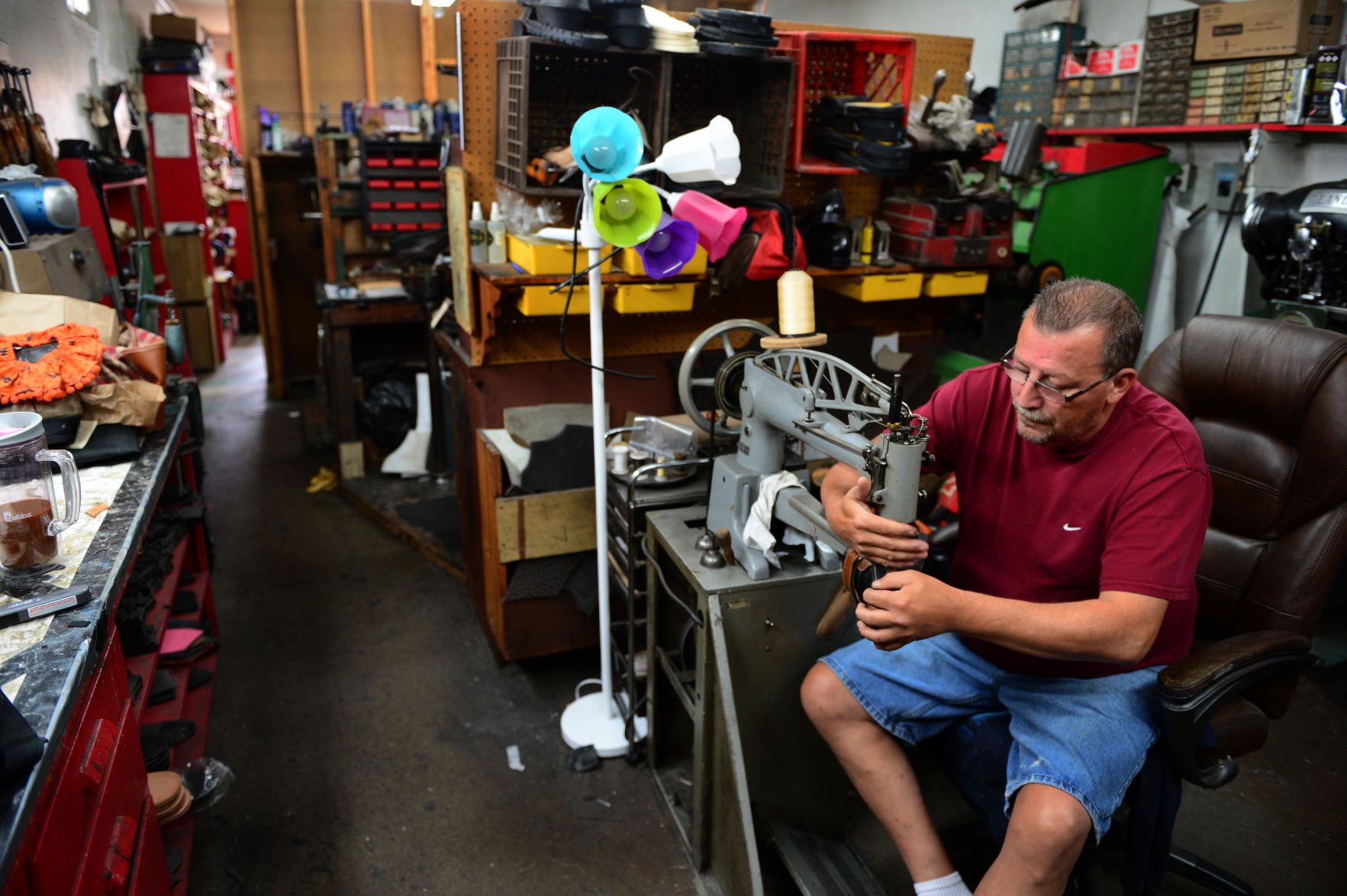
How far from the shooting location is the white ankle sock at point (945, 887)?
4.75 feet

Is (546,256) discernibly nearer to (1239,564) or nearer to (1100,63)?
(1239,564)

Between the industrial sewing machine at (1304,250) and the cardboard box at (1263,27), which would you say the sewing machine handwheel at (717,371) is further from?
the cardboard box at (1263,27)

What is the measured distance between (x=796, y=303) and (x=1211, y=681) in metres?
0.93

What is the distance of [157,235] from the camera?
5.20 metres

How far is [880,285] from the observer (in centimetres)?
276

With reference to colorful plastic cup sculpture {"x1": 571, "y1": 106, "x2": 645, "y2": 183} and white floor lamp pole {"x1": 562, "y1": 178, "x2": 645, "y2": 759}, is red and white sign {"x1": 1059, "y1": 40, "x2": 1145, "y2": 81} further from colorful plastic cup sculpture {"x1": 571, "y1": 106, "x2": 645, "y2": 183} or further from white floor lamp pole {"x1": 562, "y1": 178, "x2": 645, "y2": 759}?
colorful plastic cup sculpture {"x1": 571, "y1": 106, "x2": 645, "y2": 183}

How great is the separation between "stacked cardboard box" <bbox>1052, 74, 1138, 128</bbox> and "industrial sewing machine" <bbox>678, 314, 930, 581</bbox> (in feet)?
9.67

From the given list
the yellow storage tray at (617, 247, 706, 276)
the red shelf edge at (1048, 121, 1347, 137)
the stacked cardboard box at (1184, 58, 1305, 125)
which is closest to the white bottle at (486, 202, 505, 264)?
the yellow storage tray at (617, 247, 706, 276)

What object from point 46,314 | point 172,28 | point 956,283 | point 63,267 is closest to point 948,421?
point 956,283

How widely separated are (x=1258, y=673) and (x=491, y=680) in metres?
1.96

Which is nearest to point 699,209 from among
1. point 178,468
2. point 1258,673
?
point 1258,673

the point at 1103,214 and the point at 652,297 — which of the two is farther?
the point at 1103,214

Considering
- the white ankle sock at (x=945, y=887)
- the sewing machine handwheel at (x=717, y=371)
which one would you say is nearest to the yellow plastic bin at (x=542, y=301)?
the sewing machine handwheel at (x=717, y=371)

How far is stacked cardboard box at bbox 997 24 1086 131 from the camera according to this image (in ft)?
14.2
